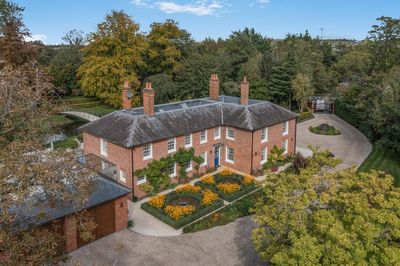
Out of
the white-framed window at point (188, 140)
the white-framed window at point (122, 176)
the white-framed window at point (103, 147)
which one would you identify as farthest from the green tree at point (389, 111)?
the white-framed window at point (103, 147)

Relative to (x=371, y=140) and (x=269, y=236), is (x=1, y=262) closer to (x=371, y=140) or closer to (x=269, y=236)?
(x=269, y=236)

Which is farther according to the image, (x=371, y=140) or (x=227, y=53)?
(x=227, y=53)

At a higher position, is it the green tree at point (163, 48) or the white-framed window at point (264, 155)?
the green tree at point (163, 48)

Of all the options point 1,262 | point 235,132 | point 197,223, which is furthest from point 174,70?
point 1,262

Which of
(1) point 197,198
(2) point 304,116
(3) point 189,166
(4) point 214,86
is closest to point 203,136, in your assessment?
(3) point 189,166

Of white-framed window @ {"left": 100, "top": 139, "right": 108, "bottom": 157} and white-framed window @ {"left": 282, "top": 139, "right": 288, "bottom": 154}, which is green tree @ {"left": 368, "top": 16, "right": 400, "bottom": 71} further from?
white-framed window @ {"left": 100, "top": 139, "right": 108, "bottom": 157}

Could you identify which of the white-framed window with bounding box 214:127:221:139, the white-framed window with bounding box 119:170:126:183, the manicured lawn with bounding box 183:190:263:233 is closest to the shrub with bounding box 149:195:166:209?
the manicured lawn with bounding box 183:190:263:233

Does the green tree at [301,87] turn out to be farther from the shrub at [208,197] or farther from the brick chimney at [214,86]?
the shrub at [208,197]
